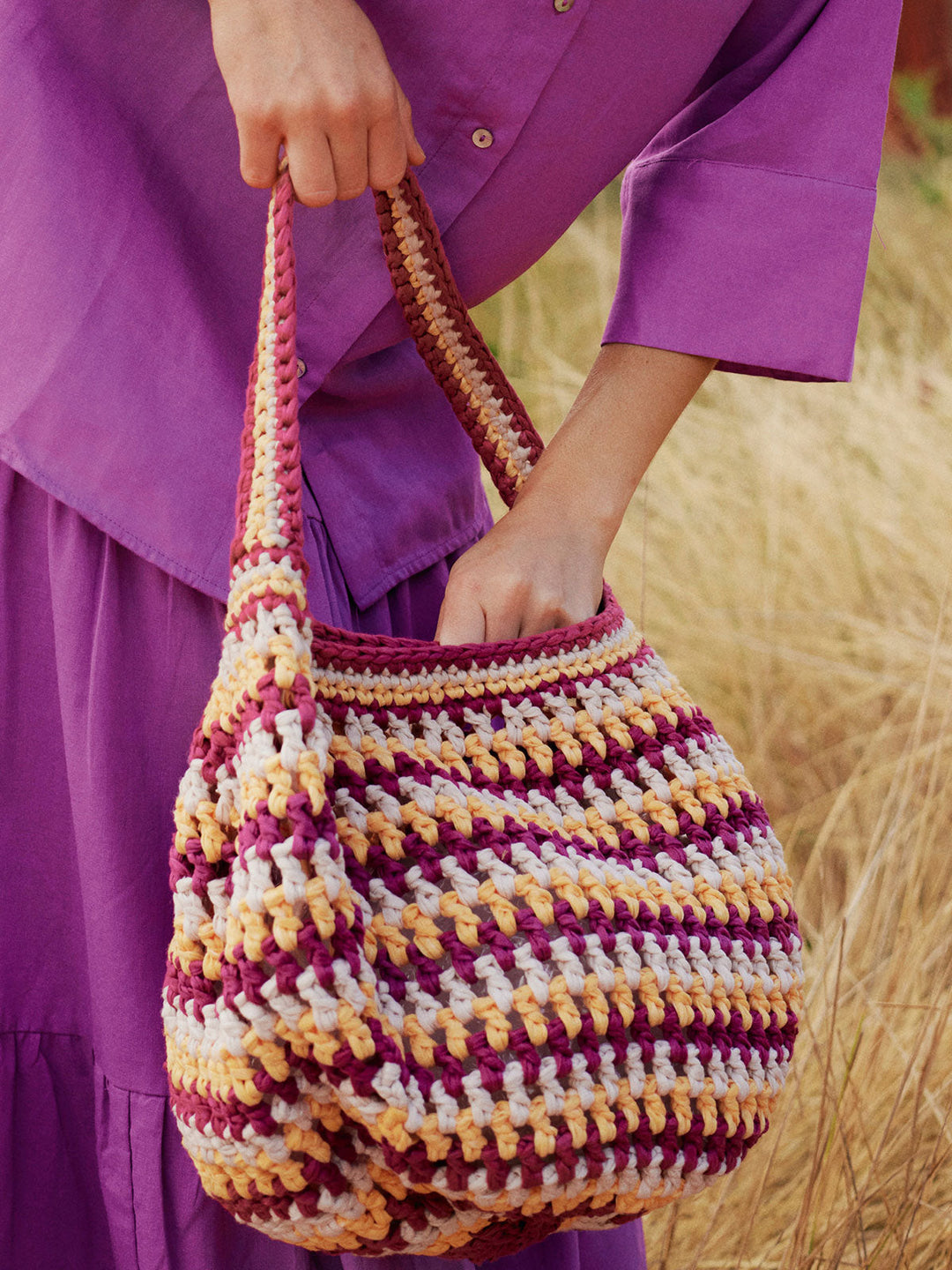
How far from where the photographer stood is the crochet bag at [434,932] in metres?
0.54

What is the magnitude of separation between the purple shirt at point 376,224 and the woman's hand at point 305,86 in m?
0.12

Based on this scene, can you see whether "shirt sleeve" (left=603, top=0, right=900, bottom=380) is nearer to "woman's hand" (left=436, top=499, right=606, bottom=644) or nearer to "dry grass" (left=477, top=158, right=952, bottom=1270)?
"woman's hand" (left=436, top=499, right=606, bottom=644)

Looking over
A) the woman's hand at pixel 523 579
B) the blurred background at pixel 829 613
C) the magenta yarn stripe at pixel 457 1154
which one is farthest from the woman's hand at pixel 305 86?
the blurred background at pixel 829 613

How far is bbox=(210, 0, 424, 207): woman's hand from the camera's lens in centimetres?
59

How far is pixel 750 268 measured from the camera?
77cm

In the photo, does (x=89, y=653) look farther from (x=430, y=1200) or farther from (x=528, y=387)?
(x=528, y=387)

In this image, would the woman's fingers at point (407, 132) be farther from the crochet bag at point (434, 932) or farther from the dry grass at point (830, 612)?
the dry grass at point (830, 612)

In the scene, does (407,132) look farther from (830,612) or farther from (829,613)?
(830,612)

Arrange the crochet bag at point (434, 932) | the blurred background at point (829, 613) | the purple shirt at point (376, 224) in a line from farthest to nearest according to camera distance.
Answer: the blurred background at point (829, 613) → the purple shirt at point (376, 224) → the crochet bag at point (434, 932)

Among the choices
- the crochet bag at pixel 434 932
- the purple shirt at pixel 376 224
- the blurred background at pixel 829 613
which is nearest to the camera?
the crochet bag at pixel 434 932

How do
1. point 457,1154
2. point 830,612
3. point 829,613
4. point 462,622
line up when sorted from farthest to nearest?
point 830,612 → point 829,613 → point 462,622 → point 457,1154

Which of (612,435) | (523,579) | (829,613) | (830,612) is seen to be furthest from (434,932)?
(830,612)

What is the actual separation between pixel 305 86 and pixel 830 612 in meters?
1.73

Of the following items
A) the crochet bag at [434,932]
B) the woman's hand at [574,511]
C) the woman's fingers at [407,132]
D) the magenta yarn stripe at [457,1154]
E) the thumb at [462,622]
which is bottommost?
the magenta yarn stripe at [457,1154]
